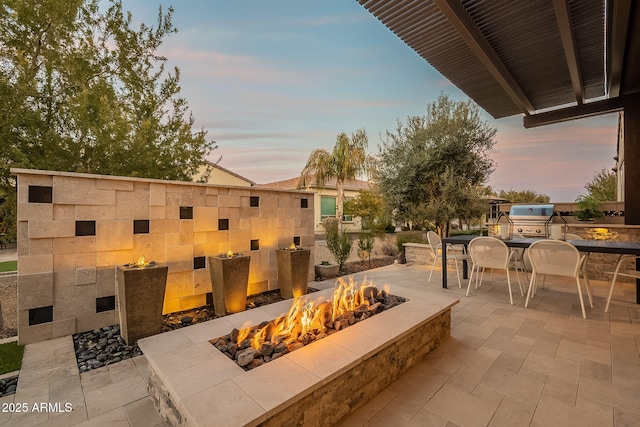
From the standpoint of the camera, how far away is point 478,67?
13.6ft

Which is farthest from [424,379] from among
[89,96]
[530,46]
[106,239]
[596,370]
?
[89,96]

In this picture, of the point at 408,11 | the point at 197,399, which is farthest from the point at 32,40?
the point at 197,399

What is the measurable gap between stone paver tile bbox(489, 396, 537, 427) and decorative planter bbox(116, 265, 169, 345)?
291cm

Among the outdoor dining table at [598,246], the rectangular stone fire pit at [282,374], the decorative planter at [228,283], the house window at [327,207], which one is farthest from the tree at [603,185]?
the decorative planter at [228,283]

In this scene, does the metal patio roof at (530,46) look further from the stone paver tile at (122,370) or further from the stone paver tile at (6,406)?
the stone paver tile at (6,406)

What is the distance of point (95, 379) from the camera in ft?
6.46

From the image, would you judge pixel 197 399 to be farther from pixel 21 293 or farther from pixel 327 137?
pixel 327 137

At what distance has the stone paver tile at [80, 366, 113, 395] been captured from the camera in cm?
186

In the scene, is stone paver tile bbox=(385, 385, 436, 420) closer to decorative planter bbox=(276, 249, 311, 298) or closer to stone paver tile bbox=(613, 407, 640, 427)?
stone paver tile bbox=(613, 407, 640, 427)

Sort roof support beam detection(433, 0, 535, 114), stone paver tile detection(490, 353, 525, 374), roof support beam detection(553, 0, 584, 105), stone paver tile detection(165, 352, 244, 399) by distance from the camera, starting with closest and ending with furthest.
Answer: stone paver tile detection(165, 352, 244, 399), stone paver tile detection(490, 353, 525, 374), roof support beam detection(553, 0, 584, 105), roof support beam detection(433, 0, 535, 114)

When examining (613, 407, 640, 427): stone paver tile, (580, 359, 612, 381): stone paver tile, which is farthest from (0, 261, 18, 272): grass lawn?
(580, 359, 612, 381): stone paver tile

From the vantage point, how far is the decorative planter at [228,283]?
3.30m

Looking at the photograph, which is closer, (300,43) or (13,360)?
(13,360)

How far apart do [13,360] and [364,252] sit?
590cm
